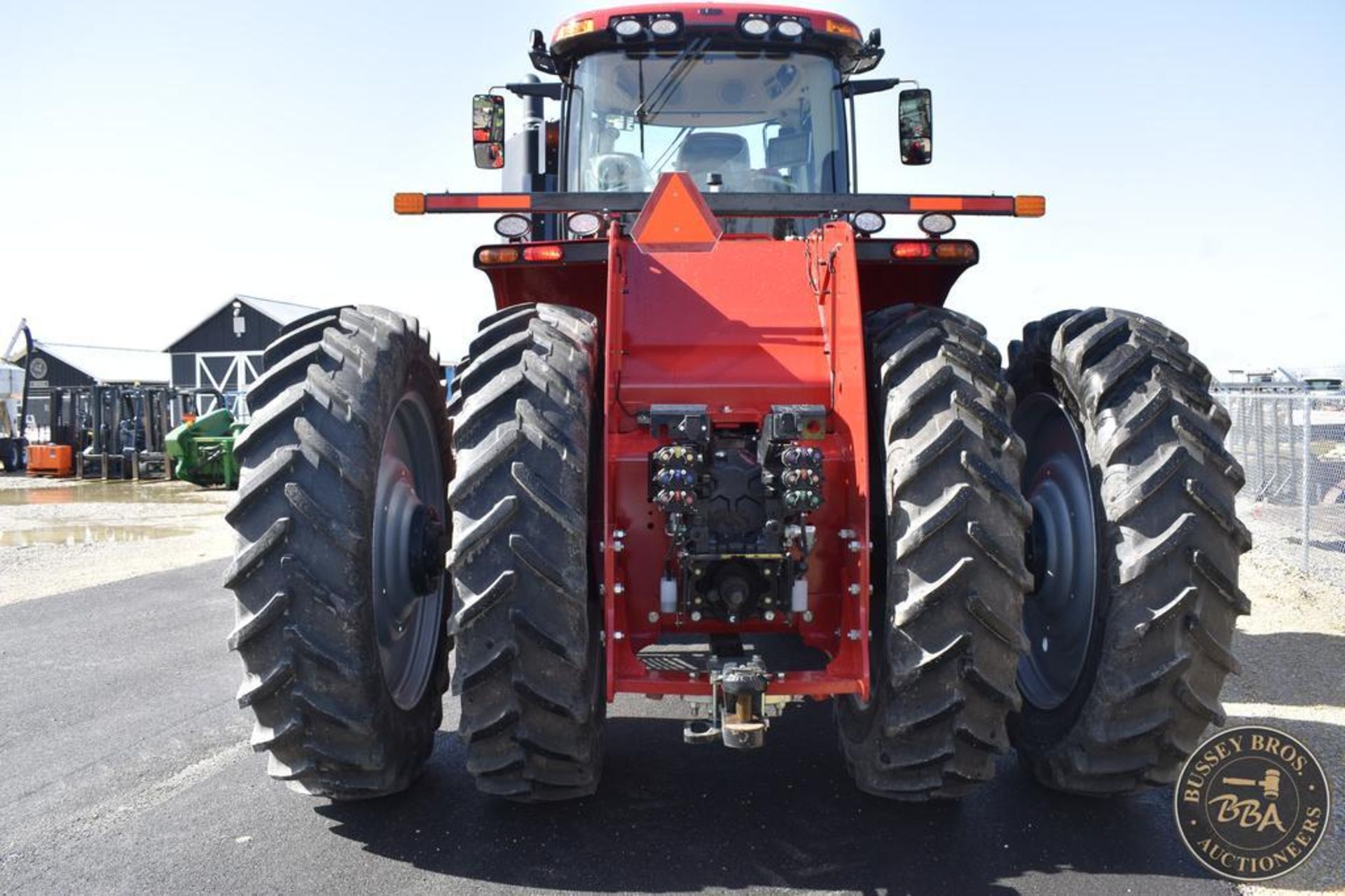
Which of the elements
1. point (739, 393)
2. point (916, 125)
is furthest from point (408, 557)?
point (916, 125)

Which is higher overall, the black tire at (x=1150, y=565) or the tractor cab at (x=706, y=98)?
the tractor cab at (x=706, y=98)

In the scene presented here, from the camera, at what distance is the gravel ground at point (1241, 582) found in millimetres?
5188

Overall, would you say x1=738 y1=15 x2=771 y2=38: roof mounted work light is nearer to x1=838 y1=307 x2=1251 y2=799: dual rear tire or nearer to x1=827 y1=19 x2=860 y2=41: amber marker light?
x1=827 y1=19 x2=860 y2=41: amber marker light

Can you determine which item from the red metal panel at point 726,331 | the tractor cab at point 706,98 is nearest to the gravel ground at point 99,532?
the tractor cab at point 706,98

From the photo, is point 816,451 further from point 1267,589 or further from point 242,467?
Answer: point 1267,589

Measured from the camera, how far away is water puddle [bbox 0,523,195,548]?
45.6 feet

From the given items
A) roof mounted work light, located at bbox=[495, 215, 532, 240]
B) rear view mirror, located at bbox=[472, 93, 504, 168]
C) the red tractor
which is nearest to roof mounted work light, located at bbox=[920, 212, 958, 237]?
the red tractor

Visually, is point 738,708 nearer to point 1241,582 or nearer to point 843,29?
point 843,29

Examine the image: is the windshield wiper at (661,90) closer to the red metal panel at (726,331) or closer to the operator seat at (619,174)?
the operator seat at (619,174)

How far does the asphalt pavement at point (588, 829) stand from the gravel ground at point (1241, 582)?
2.28 ft

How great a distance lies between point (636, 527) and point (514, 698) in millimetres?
739

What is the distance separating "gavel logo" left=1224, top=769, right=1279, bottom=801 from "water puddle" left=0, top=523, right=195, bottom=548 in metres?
13.7

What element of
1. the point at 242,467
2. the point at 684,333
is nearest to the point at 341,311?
the point at 242,467

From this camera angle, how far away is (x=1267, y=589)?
9.30 meters
